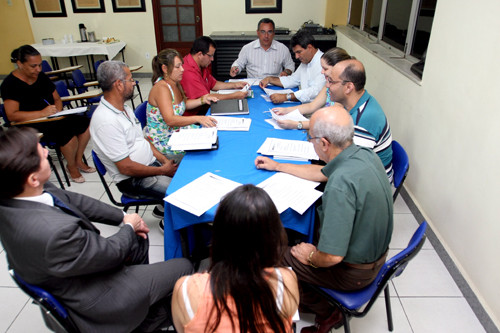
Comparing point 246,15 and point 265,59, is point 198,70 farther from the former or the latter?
point 246,15

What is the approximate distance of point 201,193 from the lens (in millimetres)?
1711

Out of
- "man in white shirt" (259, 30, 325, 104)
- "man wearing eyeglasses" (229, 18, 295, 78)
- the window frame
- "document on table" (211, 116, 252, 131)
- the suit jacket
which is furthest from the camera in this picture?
"man wearing eyeglasses" (229, 18, 295, 78)

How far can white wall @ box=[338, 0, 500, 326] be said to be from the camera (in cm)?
185

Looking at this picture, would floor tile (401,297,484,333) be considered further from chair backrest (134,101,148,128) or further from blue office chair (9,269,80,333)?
chair backrest (134,101,148,128)

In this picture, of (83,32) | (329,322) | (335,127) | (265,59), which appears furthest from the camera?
(83,32)

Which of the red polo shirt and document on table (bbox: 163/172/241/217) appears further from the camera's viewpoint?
the red polo shirt

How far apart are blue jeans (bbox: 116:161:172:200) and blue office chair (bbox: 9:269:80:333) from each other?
43.0 inches

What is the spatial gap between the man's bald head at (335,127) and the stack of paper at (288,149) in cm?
55

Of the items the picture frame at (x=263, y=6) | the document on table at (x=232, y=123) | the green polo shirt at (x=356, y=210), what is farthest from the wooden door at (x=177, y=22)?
the green polo shirt at (x=356, y=210)

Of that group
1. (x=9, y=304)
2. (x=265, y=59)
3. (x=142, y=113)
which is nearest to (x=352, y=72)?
(x=142, y=113)

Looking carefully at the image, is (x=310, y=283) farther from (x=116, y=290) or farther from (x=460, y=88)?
(x=460, y=88)

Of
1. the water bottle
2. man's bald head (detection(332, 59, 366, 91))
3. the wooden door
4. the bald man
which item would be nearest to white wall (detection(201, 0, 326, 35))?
the wooden door

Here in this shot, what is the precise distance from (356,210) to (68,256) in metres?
1.09

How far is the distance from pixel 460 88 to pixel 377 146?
0.69m
